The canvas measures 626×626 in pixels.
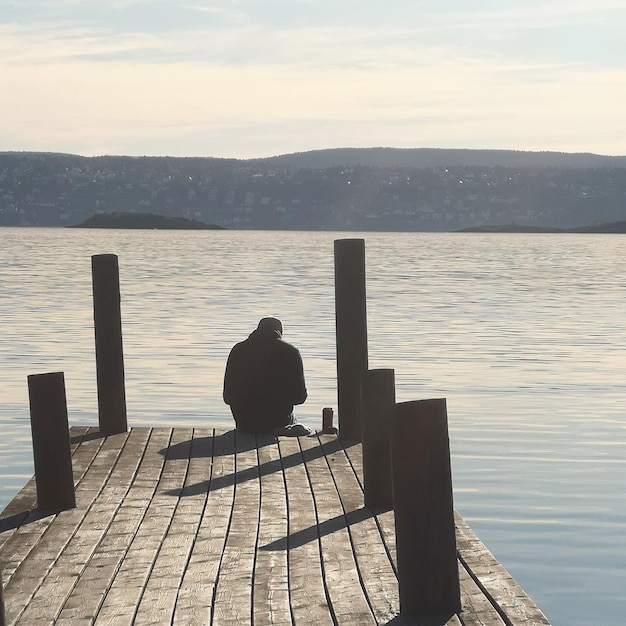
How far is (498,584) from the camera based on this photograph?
19.9 feet

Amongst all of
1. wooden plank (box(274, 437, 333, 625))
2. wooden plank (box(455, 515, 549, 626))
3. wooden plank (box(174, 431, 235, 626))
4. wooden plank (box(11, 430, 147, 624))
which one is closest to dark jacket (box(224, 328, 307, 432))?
wooden plank (box(174, 431, 235, 626))

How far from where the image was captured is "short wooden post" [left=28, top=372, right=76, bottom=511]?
→ 25.8 feet

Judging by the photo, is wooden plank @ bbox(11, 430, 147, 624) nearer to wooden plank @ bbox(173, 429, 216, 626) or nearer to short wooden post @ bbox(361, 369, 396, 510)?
wooden plank @ bbox(173, 429, 216, 626)

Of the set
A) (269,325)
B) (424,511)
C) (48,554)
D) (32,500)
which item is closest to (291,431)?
(269,325)

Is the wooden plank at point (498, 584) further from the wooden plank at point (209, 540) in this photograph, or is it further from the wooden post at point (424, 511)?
the wooden plank at point (209, 540)

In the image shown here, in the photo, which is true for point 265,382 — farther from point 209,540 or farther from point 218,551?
point 218,551

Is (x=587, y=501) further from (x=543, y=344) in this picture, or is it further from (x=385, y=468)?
(x=543, y=344)

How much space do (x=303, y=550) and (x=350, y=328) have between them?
13.2 feet

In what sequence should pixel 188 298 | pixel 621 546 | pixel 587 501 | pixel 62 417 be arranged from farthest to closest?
pixel 188 298, pixel 587 501, pixel 621 546, pixel 62 417

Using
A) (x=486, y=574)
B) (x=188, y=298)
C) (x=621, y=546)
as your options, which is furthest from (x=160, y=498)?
(x=188, y=298)

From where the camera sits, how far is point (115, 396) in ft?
35.8

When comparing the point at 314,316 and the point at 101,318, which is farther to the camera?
the point at 314,316

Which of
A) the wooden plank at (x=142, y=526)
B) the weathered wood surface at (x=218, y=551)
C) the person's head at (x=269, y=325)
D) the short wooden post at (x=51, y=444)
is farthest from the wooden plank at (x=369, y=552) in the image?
the person's head at (x=269, y=325)

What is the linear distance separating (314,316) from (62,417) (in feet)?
88.2
